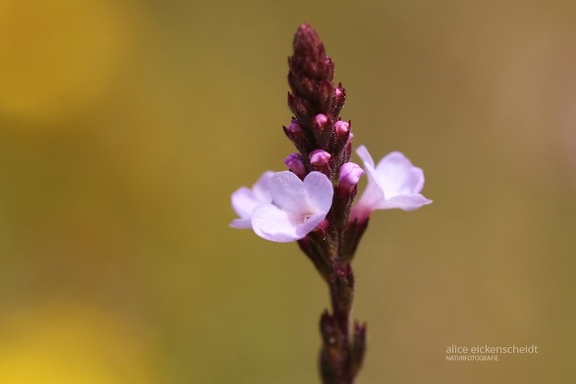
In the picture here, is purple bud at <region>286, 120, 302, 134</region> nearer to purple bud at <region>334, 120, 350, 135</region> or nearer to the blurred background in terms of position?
purple bud at <region>334, 120, 350, 135</region>

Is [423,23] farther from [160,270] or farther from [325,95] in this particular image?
[325,95]

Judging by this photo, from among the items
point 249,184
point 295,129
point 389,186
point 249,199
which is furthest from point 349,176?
point 249,184

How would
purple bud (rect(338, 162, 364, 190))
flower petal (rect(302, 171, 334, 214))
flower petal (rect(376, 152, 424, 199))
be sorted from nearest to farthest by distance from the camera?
flower petal (rect(302, 171, 334, 214)) < purple bud (rect(338, 162, 364, 190)) < flower petal (rect(376, 152, 424, 199))

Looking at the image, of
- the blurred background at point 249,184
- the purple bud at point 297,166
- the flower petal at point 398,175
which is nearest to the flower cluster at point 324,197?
the purple bud at point 297,166

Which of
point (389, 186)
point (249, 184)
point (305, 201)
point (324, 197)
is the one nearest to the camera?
point (324, 197)

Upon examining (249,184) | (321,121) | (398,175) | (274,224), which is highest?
(249,184)

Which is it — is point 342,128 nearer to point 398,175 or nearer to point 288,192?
point 288,192

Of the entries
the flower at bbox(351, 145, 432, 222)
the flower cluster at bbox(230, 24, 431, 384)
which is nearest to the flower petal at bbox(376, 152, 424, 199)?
the flower at bbox(351, 145, 432, 222)
